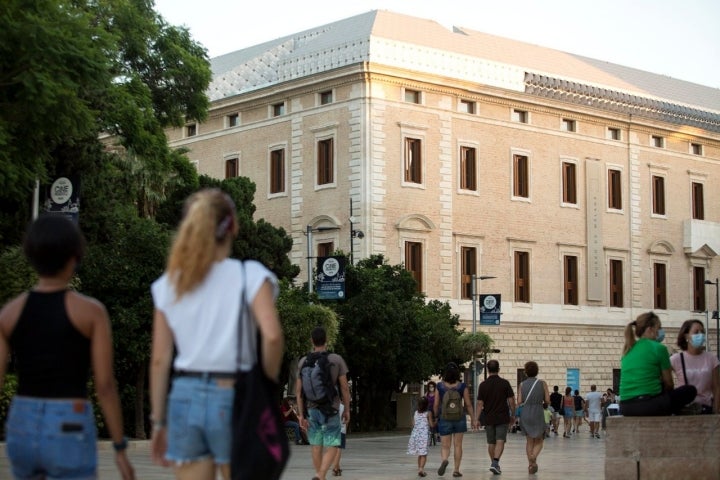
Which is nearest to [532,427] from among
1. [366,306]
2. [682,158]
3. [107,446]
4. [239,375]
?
[107,446]

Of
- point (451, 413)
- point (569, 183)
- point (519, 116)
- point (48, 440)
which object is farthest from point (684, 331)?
point (569, 183)

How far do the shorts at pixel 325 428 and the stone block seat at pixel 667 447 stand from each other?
4.15 metres

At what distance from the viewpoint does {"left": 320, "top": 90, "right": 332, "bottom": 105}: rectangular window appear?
57438 millimetres

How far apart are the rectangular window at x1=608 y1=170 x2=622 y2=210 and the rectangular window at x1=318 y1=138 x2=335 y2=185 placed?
45.3 feet

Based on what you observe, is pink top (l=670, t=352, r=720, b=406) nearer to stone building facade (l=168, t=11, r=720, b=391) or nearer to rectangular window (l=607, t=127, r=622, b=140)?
stone building facade (l=168, t=11, r=720, b=391)

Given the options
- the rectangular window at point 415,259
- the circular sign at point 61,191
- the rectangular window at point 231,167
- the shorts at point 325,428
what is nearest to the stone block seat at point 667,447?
the shorts at point 325,428

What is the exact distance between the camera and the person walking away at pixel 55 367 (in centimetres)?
643

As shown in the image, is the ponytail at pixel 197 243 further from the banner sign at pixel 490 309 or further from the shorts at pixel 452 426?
the banner sign at pixel 490 309

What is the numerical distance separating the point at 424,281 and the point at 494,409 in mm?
35047

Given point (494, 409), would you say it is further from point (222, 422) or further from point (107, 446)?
point (222, 422)

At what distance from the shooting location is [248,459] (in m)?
6.22

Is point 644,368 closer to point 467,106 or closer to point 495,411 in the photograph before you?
point 495,411

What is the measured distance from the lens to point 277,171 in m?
59.7

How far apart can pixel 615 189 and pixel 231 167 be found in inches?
663
